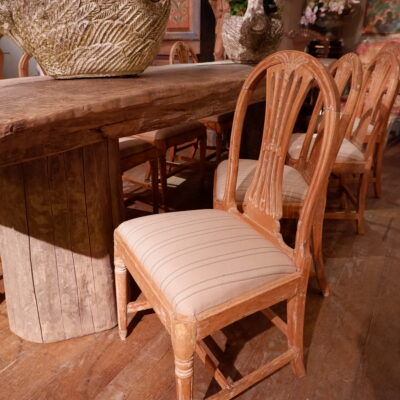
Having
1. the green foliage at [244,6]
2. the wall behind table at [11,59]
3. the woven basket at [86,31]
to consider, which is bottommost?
the wall behind table at [11,59]

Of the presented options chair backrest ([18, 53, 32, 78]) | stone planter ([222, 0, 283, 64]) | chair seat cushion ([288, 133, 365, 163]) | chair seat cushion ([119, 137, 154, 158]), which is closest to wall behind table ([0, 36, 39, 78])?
chair backrest ([18, 53, 32, 78])

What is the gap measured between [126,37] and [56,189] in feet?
1.62

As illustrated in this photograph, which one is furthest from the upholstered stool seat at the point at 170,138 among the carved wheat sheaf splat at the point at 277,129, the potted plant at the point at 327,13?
the potted plant at the point at 327,13

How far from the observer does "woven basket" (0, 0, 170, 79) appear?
3.19 feet

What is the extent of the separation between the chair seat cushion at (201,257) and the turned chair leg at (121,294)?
149mm

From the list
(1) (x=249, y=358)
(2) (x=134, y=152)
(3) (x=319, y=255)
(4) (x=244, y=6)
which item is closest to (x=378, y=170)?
(3) (x=319, y=255)

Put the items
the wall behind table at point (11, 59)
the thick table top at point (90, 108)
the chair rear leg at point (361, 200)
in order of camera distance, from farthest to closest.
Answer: the wall behind table at point (11, 59)
the chair rear leg at point (361, 200)
the thick table top at point (90, 108)

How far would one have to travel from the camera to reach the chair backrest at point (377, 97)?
74.1 inches

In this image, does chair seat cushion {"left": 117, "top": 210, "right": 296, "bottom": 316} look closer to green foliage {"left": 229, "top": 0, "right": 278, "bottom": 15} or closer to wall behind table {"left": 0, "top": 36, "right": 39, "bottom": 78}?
green foliage {"left": 229, "top": 0, "right": 278, "bottom": 15}

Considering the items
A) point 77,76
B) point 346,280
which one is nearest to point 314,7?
point 346,280

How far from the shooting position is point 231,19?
1.84 meters

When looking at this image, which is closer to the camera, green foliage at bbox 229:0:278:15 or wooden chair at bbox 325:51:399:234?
green foliage at bbox 229:0:278:15

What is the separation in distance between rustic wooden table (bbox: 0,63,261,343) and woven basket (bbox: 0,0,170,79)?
6 centimetres

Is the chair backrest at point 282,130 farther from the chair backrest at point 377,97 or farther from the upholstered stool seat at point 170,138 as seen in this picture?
the chair backrest at point 377,97
